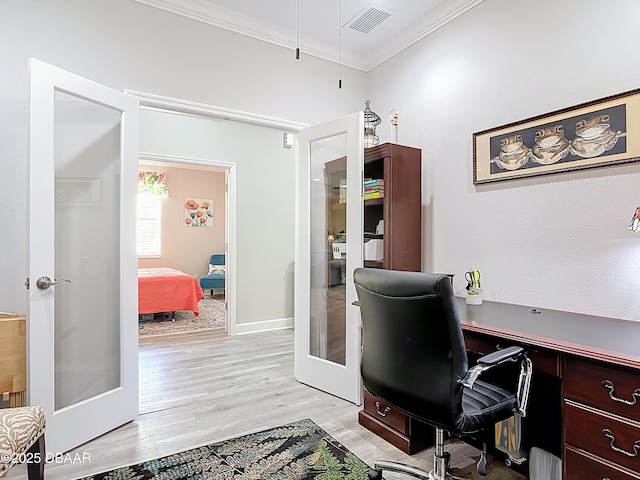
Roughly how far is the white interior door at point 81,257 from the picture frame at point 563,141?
7.97 feet

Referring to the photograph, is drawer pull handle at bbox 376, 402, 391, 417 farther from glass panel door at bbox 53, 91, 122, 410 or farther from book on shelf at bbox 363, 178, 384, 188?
glass panel door at bbox 53, 91, 122, 410

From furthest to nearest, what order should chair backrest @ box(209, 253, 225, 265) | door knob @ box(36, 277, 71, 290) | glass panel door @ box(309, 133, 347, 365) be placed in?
chair backrest @ box(209, 253, 225, 265)
glass panel door @ box(309, 133, 347, 365)
door knob @ box(36, 277, 71, 290)

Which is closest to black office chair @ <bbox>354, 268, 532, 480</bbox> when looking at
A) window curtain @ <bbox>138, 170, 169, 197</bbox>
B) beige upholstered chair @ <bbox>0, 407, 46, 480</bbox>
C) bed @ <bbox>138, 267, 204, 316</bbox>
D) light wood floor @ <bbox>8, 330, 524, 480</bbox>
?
light wood floor @ <bbox>8, 330, 524, 480</bbox>

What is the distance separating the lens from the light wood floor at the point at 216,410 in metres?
2.05

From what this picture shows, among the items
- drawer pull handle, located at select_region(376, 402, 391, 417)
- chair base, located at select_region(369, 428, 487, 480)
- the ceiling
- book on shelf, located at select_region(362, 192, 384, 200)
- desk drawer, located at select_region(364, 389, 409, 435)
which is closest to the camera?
chair base, located at select_region(369, 428, 487, 480)

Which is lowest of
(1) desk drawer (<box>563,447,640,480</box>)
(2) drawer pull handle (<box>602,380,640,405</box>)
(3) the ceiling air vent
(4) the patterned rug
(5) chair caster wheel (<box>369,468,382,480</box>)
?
(4) the patterned rug

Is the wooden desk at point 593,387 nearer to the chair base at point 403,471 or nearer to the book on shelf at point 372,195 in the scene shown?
the chair base at point 403,471

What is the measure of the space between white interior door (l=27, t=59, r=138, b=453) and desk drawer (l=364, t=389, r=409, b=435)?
61.5 inches

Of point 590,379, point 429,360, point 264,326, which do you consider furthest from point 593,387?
point 264,326

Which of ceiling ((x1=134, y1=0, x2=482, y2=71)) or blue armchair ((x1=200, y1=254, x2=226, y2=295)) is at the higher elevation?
ceiling ((x1=134, y1=0, x2=482, y2=71))

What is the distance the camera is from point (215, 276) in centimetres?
771

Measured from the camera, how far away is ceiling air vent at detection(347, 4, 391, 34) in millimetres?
2844

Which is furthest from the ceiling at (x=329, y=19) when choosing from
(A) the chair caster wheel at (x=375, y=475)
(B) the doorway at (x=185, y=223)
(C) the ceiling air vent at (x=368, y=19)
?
(B) the doorway at (x=185, y=223)

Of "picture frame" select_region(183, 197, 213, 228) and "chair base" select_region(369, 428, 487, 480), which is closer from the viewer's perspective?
"chair base" select_region(369, 428, 487, 480)
